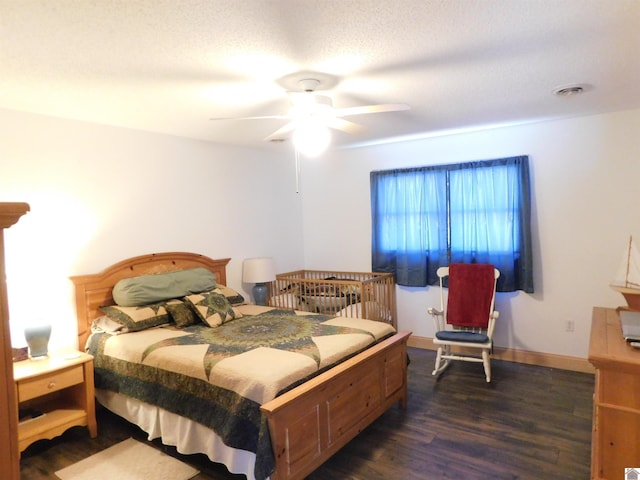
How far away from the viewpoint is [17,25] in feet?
5.75

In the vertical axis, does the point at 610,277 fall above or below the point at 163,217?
below

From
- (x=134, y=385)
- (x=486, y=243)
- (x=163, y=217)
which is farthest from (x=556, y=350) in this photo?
(x=163, y=217)

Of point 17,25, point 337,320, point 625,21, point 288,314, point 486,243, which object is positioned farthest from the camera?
point 486,243

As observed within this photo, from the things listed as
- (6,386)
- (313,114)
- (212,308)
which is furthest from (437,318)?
(6,386)

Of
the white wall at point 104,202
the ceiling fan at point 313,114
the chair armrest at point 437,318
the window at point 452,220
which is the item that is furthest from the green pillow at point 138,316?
the window at point 452,220

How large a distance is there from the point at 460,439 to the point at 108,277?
9.85ft

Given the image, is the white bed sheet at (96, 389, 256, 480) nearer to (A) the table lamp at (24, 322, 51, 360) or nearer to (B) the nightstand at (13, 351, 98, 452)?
(B) the nightstand at (13, 351, 98, 452)

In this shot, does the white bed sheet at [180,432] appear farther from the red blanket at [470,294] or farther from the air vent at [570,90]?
the air vent at [570,90]

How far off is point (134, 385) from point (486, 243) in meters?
3.47

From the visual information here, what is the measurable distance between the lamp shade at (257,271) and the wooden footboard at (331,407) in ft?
5.89

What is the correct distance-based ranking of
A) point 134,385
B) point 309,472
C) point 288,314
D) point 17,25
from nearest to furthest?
point 17,25 → point 309,472 → point 134,385 → point 288,314

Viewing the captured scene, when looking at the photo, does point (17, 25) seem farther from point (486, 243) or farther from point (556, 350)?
point (556, 350)

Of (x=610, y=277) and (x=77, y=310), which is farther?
(x=610, y=277)

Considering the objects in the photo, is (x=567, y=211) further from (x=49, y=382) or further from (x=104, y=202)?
(x=49, y=382)
